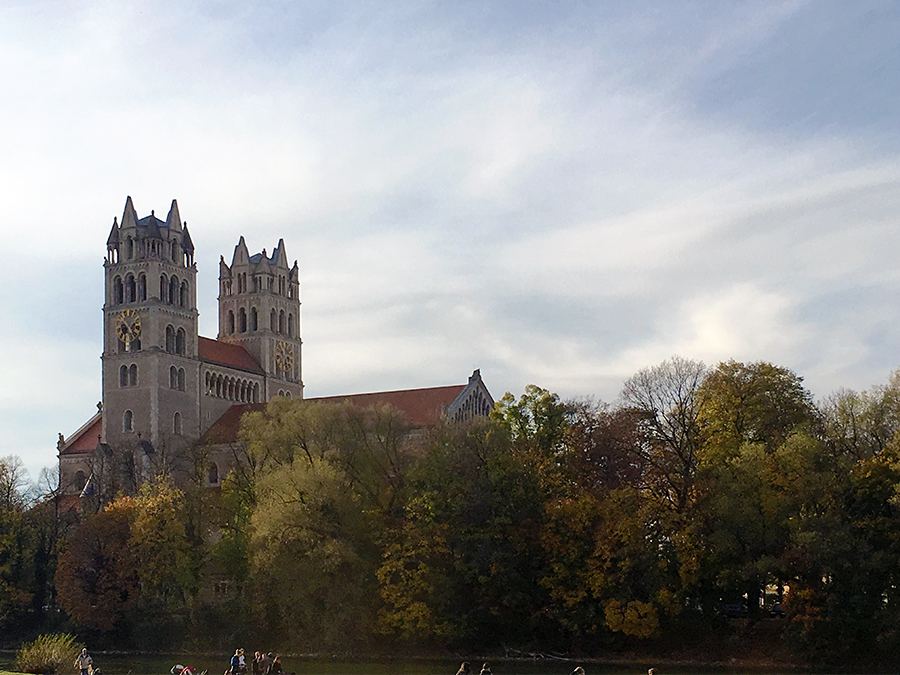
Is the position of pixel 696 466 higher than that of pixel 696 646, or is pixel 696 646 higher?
pixel 696 466

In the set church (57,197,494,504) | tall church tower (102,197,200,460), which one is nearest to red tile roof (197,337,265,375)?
church (57,197,494,504)

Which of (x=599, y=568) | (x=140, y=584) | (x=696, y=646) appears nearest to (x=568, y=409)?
(x=599, y=568)

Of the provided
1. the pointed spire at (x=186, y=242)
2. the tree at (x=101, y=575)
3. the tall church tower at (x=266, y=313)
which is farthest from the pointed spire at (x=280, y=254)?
the tree at (x=101, y=575)

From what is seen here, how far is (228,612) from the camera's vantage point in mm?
61531

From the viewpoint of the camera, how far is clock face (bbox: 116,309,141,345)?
316ft

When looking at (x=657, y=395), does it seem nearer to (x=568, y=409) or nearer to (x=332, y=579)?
(x=568, y=409)

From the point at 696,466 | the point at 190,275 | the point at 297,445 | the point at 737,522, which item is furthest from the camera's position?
the point at 190,275

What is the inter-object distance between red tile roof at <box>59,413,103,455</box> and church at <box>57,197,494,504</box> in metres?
0.10

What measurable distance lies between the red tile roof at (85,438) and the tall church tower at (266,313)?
49.2 ft

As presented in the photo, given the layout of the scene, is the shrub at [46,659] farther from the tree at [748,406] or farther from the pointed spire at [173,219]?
the pointed spire at [173,219]

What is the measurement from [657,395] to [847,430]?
8399 millimetres

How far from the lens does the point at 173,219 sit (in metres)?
100

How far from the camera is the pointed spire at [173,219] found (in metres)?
100

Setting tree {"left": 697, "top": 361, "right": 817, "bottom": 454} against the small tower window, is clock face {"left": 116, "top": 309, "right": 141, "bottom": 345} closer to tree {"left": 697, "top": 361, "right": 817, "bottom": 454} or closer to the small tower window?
the small tower window
